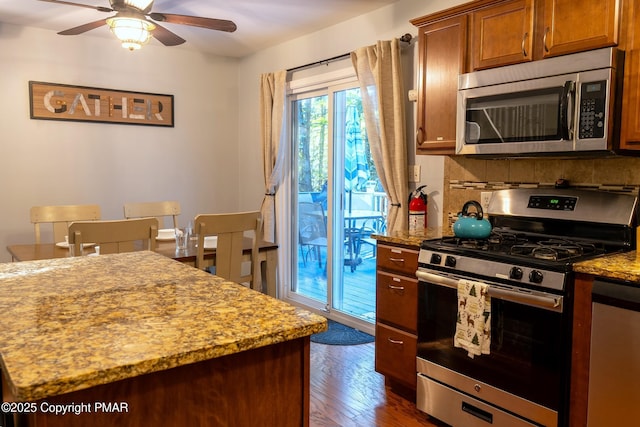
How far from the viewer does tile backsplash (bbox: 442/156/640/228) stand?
7.66 ft

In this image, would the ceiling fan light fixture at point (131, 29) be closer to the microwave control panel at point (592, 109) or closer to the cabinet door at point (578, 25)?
the cabinet door at point (578, 25)

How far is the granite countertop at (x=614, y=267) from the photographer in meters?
1.74

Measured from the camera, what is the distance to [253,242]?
3.38m

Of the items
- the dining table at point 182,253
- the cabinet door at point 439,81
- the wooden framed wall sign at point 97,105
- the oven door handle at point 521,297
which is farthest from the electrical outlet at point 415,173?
the wooden framed wall sign at point 97,105

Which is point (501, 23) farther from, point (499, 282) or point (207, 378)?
point (207, 378)

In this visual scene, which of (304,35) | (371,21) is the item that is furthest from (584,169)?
(304,35)

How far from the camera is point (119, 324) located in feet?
3.49

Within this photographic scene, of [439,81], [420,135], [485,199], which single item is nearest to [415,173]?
[420,135]

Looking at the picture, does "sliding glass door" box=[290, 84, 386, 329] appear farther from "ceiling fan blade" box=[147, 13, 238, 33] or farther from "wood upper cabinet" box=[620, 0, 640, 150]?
"wood upper cabinet" box=[620, 0, 640, 150]

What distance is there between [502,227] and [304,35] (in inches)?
101

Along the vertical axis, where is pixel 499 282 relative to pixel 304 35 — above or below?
below

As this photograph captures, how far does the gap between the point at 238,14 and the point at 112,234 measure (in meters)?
2.08

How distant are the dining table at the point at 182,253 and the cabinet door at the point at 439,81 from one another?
123 cm

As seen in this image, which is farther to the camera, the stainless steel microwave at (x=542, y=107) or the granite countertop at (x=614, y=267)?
the stainless steel microwave at (x=542, y=107)
